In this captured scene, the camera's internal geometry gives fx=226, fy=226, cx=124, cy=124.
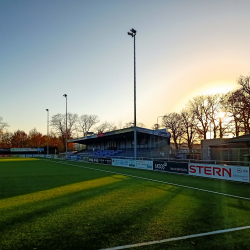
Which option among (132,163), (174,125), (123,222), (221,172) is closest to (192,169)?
(221,172)

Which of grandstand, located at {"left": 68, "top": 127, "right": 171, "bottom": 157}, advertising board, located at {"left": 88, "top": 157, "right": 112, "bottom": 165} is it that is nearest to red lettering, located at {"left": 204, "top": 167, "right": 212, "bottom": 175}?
advertising board, located at {"left": 88, "top": 157, "right": 112, "bottom": 165}

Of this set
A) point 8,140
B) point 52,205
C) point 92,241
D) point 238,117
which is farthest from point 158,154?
point 8,140


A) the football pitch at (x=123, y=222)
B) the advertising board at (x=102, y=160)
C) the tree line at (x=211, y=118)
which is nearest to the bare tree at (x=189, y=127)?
the tree line at (x=211, y=118)

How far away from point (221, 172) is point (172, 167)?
5.99 m

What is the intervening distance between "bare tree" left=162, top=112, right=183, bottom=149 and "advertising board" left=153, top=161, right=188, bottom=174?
35988mm

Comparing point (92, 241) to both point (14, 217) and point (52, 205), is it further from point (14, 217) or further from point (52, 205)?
point (52, 205)

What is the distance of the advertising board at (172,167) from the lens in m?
21.1

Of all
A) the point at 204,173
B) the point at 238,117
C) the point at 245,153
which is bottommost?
the point at 204,173

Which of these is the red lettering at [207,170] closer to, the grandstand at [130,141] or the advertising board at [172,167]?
the advertising board at [172,167]

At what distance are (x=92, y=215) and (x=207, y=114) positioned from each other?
5013 cm

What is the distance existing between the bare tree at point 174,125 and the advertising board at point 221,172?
132ft

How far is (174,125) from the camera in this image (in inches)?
2402

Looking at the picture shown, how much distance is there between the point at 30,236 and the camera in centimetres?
558

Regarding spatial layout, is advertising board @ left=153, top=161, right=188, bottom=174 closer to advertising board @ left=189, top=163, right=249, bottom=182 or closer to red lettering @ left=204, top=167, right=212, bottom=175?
advertising board @ left=189, top=163, right=249, bottom=182
